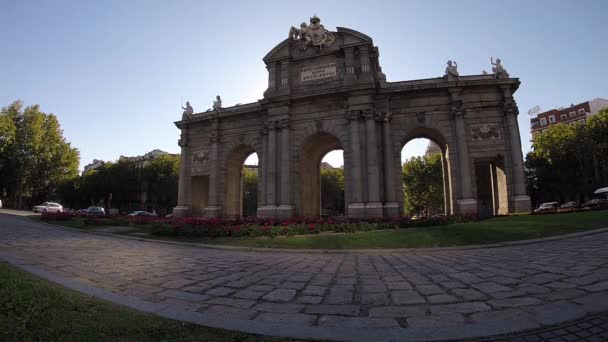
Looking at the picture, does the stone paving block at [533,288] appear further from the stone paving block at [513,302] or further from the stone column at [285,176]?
the stone column at [285,176]

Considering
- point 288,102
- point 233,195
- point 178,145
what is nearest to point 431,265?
point 288,102

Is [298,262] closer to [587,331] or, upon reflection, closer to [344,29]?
[587,331]

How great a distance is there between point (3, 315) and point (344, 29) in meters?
27.5

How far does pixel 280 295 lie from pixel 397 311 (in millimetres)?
2037

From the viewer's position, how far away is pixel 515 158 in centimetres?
2403

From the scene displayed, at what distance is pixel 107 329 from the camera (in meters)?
3.38

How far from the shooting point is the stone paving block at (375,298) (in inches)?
191

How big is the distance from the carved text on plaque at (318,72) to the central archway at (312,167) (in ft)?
16.8

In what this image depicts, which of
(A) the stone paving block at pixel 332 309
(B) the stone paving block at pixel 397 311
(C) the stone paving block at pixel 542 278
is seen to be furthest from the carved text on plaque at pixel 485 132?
(A) the stone paving block at pixel 332 309

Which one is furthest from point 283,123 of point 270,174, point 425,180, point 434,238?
point 425,180

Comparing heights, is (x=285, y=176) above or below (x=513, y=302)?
above

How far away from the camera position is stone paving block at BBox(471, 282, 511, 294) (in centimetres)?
527

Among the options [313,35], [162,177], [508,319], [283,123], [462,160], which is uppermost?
[313,35]

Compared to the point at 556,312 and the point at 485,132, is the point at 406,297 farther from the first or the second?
the point at 485,132
